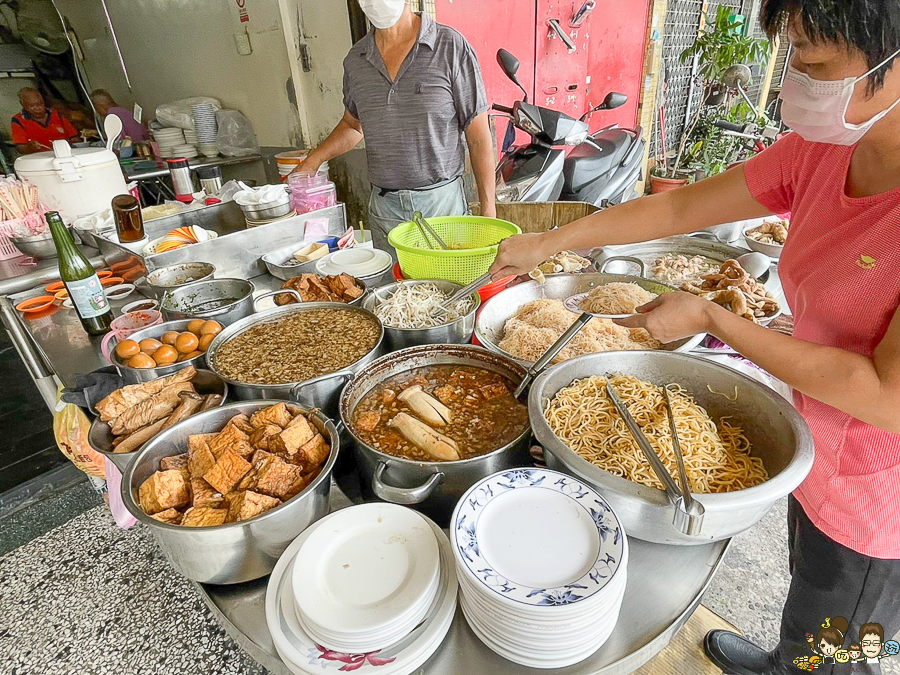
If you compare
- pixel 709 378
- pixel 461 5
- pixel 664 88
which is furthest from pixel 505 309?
pixel 664 88

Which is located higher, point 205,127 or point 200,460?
point 205,127

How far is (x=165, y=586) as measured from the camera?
2746 mm

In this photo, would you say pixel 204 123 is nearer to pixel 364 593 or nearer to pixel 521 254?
pixel 521 254

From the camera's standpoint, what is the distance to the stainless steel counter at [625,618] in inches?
40.6

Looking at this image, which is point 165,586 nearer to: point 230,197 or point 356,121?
point 230,197

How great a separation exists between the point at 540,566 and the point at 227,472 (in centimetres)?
84

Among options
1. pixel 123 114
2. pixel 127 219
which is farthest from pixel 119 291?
pixel 123 114

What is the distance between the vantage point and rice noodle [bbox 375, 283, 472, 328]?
2.04 m

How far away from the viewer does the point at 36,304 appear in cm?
273

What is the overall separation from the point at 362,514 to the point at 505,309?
129 cm

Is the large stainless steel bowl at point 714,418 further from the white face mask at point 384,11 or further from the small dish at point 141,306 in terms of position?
the white face mask at point 384,11

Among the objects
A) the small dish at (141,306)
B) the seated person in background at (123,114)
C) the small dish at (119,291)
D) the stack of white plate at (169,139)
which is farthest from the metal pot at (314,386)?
the seated person in background at (123,114)

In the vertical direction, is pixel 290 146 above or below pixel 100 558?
above

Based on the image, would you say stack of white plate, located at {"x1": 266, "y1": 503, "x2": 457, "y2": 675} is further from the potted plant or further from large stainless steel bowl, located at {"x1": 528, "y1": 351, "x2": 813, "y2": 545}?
the potted plant
